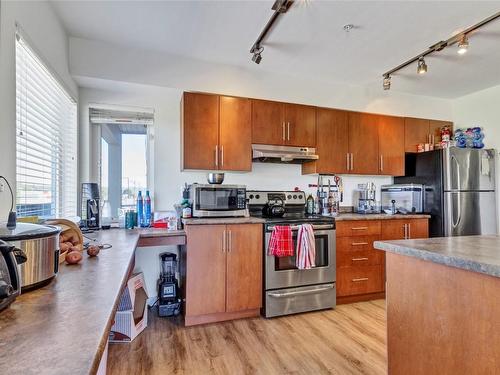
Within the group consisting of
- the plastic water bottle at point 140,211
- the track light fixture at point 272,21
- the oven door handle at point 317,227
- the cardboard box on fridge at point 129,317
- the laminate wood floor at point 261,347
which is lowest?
the laminate wood floor at point 261,347

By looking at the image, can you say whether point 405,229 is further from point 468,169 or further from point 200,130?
point 200,130

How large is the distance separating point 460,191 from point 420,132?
2.99 ft

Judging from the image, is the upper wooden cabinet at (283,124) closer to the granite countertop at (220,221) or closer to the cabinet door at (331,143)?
the cabinet door at (331,143)

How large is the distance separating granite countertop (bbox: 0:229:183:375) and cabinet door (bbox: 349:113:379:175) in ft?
9.77

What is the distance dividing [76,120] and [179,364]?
2.33 meters

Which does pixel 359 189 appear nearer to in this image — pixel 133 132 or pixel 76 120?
pixel 133 132

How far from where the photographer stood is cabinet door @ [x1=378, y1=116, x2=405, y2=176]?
3.53 m

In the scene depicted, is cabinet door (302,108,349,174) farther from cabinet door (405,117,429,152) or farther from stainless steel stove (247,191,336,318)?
cabinet door (405,117,429,152)

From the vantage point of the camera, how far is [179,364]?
1900mm

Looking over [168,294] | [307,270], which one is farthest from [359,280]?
[168,294]

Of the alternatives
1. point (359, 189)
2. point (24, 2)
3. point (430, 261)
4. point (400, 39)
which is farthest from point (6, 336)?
point (359, 189)

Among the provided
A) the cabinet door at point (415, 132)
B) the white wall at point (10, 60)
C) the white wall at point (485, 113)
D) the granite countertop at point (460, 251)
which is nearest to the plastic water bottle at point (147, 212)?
the white wall at point (10, 60)

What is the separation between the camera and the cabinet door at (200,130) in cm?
276

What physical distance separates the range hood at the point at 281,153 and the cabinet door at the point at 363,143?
0.58m
